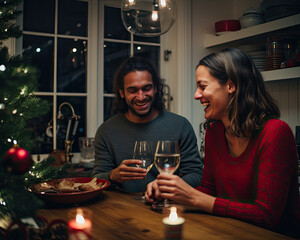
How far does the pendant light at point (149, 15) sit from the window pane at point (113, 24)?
162 centimetres

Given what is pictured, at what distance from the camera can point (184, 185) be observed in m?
1.11

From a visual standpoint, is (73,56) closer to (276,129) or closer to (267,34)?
(267,34)

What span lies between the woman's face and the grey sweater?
0.49m

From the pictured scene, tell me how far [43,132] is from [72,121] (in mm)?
268

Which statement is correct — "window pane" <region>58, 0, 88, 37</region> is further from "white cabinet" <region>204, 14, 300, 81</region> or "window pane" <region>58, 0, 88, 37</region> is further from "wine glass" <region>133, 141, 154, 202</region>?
"wine glass" <region>133, 141, 154, 202</region>

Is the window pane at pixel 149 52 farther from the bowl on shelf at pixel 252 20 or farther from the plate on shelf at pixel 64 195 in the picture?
the plate on shelf at pixel 64 195

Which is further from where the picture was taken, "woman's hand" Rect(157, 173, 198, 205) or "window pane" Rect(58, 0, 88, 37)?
"window pane" Rect(58, 0, 88, 37)

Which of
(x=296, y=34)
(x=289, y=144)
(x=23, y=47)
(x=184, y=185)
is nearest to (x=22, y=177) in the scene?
(x=184, y=185)

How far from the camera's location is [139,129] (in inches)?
75.8

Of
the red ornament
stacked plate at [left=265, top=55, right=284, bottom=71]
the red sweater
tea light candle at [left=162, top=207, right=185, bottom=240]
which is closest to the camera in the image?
the red ornament

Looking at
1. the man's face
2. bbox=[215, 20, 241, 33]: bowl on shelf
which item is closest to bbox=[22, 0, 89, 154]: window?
the man's face

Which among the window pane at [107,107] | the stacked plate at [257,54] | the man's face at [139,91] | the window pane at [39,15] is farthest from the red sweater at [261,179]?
the window pane at [39,15]

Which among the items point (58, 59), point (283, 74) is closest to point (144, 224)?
point (283, 74)

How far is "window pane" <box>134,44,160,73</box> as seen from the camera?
3.20 metres
